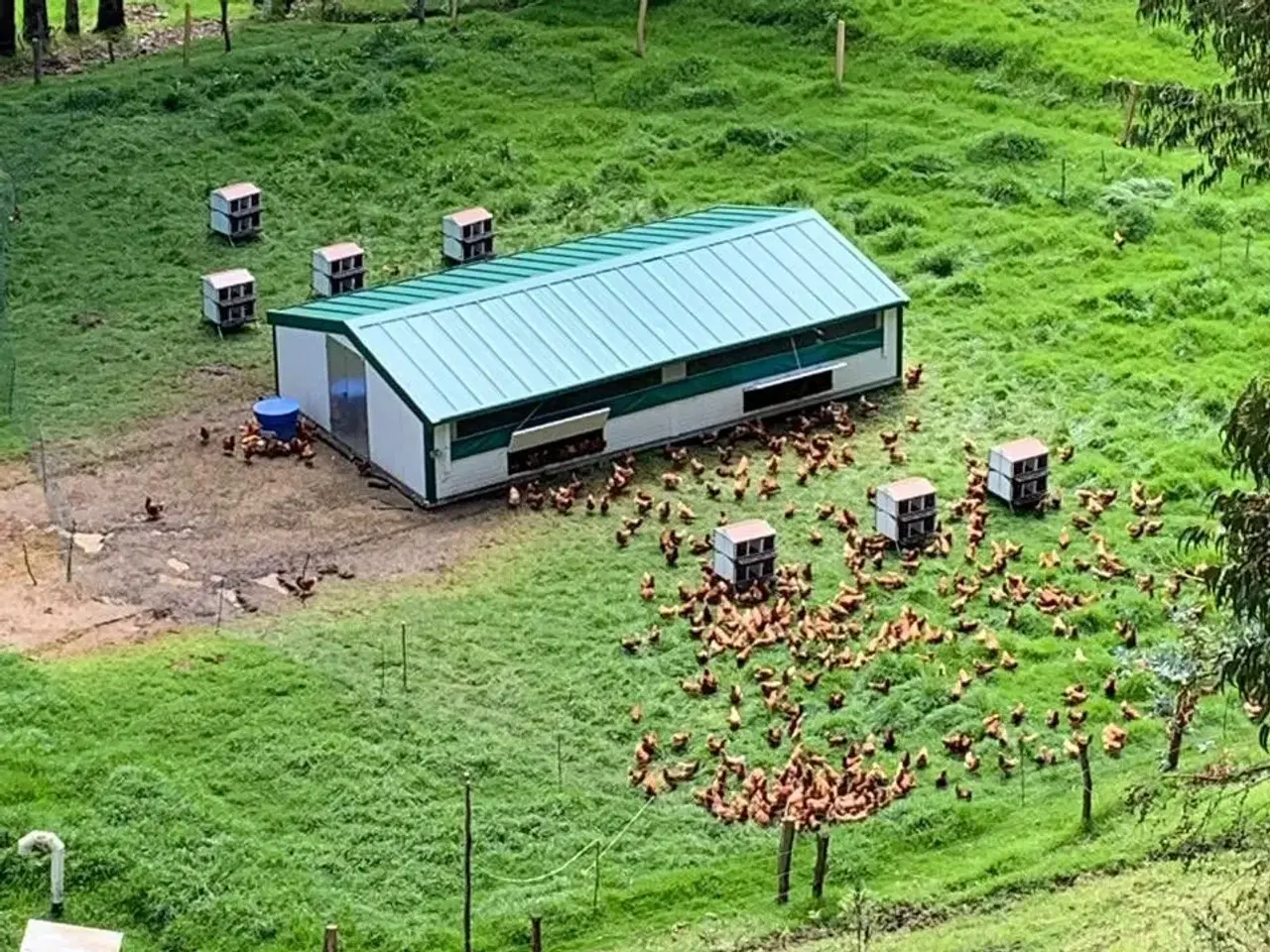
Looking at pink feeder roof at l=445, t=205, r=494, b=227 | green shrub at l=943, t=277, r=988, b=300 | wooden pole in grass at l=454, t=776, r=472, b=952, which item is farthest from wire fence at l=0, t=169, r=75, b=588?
green shrub at l=943, t=277, r=988, b=300

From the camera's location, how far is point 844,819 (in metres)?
29.7

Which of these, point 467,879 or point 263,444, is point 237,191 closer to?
point 263,444

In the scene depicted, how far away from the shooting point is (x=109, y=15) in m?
55.2

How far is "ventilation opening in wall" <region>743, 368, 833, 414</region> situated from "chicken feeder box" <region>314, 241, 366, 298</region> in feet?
23.3

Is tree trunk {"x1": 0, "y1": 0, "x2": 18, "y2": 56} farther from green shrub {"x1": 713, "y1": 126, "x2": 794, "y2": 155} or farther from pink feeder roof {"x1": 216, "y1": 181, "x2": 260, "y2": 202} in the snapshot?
green shrub {"x1": 713, "y1": 126, "x2": 794, "y2": 155}

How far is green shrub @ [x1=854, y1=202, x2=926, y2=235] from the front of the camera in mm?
45125

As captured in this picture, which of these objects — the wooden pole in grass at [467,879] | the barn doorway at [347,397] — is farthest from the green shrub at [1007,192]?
Result: the wooden pole in grass at [467,879]

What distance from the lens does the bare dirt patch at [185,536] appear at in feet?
112

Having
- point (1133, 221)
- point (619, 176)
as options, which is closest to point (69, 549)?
point (619, 176)

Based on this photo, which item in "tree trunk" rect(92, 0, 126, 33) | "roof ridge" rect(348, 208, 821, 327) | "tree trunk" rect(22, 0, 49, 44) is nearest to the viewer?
"roof ridge" rect(348, 208, 821, 327)

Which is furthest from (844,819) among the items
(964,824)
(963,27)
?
(963,27)

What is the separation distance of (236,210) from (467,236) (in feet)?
13.3

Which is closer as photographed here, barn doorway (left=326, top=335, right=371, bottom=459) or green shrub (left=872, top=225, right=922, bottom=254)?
barn doorway (left=326, top=335, right=371, bottom=459)

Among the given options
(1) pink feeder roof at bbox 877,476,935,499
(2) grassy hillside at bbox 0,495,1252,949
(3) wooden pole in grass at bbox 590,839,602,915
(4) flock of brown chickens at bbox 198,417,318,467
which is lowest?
(3) wooden pole in grass at bbox 590,839,602,915
